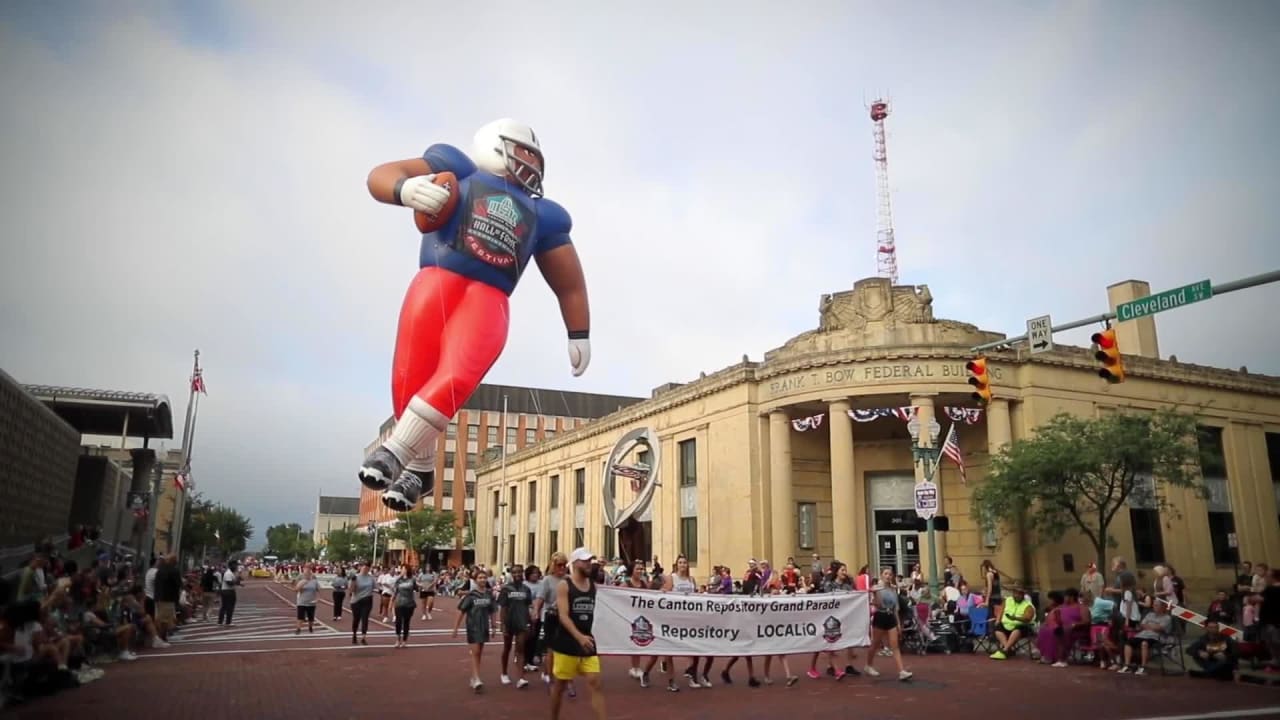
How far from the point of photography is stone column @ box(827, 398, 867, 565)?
3003 centimetres

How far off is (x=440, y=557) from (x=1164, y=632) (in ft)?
222

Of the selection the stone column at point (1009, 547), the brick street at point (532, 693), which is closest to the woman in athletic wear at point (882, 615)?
the brick street at point (532, 693)

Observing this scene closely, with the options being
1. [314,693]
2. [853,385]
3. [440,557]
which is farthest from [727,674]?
[440,557]

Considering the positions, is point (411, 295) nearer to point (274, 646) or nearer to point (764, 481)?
point (274, 646)

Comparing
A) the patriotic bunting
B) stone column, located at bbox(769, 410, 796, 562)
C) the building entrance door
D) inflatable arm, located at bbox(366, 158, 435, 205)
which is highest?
the patriotic bunting

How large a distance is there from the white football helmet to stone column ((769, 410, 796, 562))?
75.5 feet

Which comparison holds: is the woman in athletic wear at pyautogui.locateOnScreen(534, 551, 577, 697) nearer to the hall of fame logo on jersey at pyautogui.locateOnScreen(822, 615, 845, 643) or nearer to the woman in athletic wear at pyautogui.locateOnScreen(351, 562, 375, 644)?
the hall of fame logo on jersey at pyautogui.locateOnScreen(822, 615, 845, 643)

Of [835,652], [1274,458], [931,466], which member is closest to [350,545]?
[931,466]

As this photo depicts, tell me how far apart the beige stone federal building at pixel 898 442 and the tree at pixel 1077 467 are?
5.79 ft

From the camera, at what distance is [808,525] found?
112 ft

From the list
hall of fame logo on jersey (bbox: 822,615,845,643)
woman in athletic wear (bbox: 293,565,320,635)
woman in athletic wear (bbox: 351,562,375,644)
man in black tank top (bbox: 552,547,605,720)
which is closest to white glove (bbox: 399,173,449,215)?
man in black tank top (bbox: 552,547,605,720)

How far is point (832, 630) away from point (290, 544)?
547ft

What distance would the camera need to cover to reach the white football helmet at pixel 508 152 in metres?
10.8

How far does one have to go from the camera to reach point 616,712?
11102 mm
